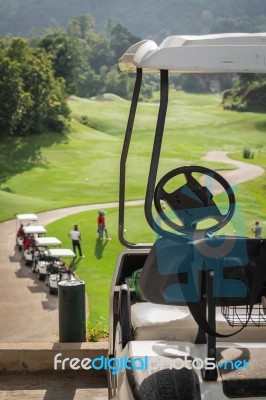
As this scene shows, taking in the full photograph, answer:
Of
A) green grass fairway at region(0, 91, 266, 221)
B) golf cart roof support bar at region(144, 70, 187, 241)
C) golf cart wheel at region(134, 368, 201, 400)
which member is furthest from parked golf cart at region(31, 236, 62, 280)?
golf cart wheel at region(134, 368, 201, 400)

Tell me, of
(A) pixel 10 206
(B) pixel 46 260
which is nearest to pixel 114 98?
(A) pixel 10 206

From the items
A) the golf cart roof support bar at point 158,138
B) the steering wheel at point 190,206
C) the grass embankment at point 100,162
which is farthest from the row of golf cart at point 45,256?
the golf cart roof support bar at point 158,138

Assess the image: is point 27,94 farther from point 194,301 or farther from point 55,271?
point 194,301

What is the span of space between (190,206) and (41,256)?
1801 cm

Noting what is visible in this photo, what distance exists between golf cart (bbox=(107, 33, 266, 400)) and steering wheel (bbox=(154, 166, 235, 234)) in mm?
23

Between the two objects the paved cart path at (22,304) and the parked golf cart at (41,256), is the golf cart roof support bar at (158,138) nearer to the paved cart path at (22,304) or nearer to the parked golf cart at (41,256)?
the paved cart path at (22,304)

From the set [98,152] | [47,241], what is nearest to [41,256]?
[47,241]

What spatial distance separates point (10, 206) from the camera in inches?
1458

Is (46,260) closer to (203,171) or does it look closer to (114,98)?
(203,171)

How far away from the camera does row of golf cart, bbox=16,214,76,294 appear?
1939 cm

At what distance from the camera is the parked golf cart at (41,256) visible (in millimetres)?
20922

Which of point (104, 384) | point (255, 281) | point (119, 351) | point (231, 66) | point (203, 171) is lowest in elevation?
point (104, 384)

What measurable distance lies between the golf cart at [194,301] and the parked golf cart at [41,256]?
17429mm

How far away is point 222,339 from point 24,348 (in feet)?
7.77
